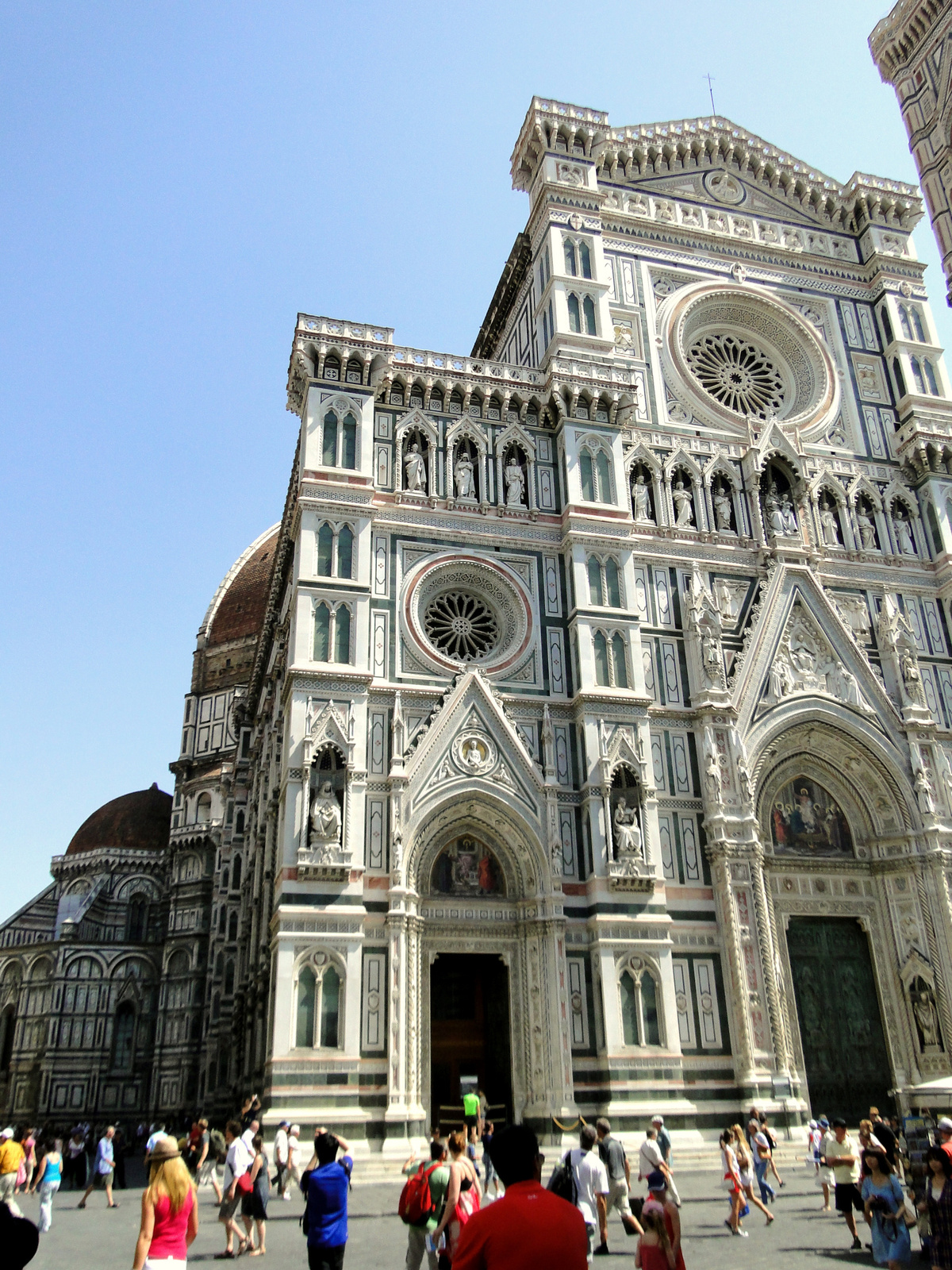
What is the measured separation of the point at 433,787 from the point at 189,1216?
16.5 meters

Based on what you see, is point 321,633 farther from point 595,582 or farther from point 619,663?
point 619,663

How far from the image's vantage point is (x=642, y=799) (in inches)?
941


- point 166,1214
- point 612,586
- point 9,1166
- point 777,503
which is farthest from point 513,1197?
point 777,503

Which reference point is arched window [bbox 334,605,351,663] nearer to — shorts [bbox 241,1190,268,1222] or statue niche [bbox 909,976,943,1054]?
shorts [bbox 241,1190,268,1222]

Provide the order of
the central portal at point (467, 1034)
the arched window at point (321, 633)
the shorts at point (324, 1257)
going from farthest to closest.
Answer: the arched window at point (321, 633) < the central portal at point (467, 1034) < the shorts at point (324, 1257)

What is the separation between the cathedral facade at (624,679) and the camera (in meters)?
22.1

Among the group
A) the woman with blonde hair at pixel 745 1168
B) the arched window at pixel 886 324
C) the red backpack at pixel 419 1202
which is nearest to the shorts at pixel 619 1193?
the woman with blonde hair at pixel 745 1168

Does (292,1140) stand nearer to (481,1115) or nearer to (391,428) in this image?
(481,1115)

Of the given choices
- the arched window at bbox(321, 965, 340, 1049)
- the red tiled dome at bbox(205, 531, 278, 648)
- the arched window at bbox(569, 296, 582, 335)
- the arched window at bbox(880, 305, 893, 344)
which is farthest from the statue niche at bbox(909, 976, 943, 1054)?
the red tiled dome at bbox(205, 531, 278, 648)

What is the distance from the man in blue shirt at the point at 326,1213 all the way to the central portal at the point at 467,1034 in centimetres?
1509

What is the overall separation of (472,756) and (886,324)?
1960cm

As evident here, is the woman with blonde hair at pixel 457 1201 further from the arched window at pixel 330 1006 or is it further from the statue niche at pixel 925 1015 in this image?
the statue niche at pixel 925 1015

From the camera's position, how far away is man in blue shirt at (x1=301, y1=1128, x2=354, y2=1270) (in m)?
7.39

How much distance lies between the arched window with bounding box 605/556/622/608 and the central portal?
8.70 meters
